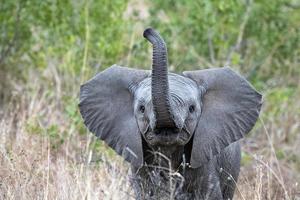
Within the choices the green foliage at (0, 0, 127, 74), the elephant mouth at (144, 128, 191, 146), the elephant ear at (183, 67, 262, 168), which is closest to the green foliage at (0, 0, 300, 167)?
the green foliage at (0, 0, 127, 74)

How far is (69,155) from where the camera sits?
9.56 m

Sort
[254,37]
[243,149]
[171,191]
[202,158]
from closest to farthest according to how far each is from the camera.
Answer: [171,191], [202,158], [243,149], [254,37]

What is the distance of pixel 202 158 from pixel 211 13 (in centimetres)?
458

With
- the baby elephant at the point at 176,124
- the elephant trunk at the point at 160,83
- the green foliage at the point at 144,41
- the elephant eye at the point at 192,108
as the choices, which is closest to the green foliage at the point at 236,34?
the green foliage at the point at 144,41

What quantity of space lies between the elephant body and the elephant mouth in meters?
0.17

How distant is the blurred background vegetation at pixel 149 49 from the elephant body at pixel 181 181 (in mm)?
2659

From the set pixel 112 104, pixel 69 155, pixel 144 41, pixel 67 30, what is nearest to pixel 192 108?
pixel 112 104

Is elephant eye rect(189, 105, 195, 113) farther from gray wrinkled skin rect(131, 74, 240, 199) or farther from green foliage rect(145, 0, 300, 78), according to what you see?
green foliage rect(145, 0, 300, 78)

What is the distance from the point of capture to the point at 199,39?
497 inches

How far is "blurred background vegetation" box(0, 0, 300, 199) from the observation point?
11.4 metres

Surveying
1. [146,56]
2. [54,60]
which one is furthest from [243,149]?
[54,60]

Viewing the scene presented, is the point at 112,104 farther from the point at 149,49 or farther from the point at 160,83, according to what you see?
the point at 149,49

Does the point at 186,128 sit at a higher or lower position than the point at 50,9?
lower

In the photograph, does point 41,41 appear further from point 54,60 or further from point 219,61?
point 219,61
